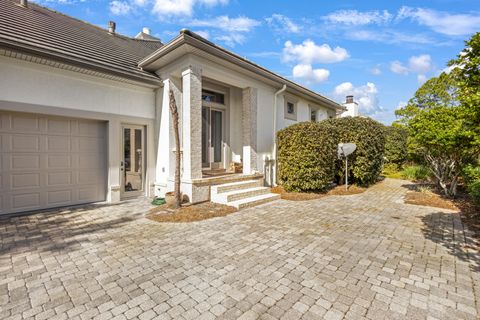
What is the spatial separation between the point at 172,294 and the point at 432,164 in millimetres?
10401

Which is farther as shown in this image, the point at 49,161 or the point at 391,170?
the point at 391,170

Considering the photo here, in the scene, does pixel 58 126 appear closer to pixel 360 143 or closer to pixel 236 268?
pixel 236 268

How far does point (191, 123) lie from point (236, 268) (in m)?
4.71

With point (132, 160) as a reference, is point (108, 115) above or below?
above

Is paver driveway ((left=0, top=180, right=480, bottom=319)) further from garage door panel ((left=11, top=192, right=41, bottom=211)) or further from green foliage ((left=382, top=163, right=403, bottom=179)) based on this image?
green foliage ((left=382, top=163, right=403, bottom=179))

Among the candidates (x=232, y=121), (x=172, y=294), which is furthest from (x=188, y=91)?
(x=172, y=294)

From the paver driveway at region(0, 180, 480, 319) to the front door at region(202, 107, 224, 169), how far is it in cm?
402

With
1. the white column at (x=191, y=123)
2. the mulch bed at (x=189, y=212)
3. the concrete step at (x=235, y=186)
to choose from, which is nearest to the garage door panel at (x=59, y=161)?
the mulch bed at (x=189, y=212)

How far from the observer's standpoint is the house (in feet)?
19.3

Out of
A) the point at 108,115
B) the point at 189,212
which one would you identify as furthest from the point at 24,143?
the point at 189,212

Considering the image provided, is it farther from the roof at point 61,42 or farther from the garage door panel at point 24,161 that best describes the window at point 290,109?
the garage door panel at point 24,161

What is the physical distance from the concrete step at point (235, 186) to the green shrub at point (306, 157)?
115cm

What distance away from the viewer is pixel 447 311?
252 cm

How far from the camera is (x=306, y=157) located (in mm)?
8656
